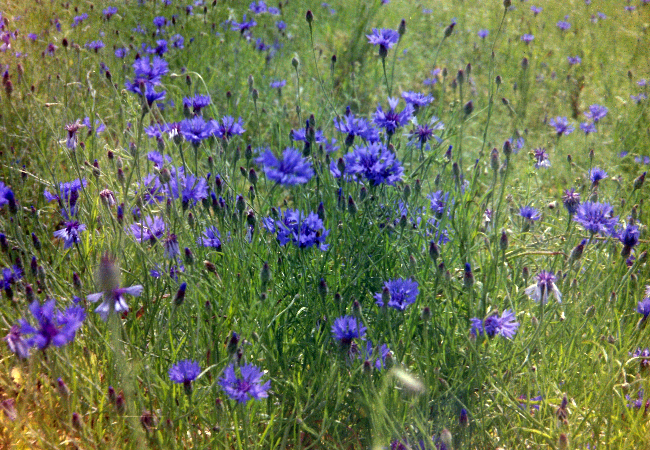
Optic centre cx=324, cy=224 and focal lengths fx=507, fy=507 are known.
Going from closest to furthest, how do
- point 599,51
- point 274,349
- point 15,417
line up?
point 15,417
point 274,349
point 599,51

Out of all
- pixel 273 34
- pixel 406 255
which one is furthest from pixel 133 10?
pixel 406 255

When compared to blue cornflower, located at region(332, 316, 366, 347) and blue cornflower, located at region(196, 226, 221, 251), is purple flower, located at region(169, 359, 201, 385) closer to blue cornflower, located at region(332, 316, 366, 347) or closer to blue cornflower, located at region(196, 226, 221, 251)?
blue cornflower, located at region(332, 316, 366, 347)

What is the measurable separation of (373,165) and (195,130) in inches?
22.6

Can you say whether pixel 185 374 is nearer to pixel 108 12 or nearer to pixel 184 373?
pixel 184 373

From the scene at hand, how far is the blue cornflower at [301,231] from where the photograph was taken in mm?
1501

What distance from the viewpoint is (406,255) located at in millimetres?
1710

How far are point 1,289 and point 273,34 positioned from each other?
143 inches

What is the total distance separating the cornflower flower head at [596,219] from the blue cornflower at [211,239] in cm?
112

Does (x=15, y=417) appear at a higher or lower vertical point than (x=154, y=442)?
higher

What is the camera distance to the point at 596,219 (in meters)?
1.55

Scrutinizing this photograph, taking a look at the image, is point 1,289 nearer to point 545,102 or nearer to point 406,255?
point 406,255

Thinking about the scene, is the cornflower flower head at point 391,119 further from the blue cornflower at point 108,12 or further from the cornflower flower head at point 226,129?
the blue cornflower at point 108,12

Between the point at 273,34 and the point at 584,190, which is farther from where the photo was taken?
the point at 273,34

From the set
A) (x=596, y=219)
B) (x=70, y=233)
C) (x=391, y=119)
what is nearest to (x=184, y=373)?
(x=70, y=233)
